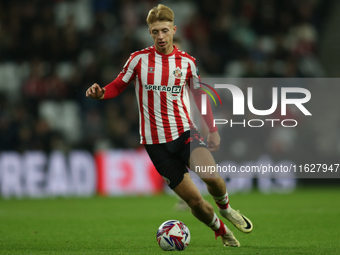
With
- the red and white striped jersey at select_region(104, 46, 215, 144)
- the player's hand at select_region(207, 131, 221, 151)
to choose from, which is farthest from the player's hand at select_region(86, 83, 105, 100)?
the player's hand at select_region(207, 131, 221, 151)

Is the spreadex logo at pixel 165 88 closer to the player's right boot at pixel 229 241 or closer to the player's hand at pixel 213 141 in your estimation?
the player's hand at pixel 213 141

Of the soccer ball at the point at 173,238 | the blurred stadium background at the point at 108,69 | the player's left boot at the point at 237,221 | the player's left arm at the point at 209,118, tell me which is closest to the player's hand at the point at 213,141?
the player's left arm at the point at 209,118

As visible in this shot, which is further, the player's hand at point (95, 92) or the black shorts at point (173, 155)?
the black shorts at point (173, 155)

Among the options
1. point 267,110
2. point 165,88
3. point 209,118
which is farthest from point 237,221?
point 267,110

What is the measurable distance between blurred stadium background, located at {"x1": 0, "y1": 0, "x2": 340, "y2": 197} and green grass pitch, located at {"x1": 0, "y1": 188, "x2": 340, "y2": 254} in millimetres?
716

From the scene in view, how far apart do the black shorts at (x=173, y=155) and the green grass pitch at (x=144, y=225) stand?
0.69 meters

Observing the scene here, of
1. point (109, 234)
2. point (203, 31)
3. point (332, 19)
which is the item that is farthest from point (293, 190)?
point (109, 234)

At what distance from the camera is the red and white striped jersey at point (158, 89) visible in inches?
204

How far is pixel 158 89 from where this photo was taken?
5184 mm

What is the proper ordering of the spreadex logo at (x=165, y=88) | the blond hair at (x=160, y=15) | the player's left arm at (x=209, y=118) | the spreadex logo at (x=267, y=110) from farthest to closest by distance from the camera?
1. the spreadex logo at (x=267, y=110)
2. the player's left arm at (x=209, y=118)
3. the spreadex logo at (x=165, y=88)
4. the blond hair at (x=160, y=15)

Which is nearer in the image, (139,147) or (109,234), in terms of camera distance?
(109,234)

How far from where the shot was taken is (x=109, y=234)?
650 cm

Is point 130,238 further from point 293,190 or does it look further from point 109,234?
point 293,190

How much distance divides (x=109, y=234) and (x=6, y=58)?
31.7 ft
